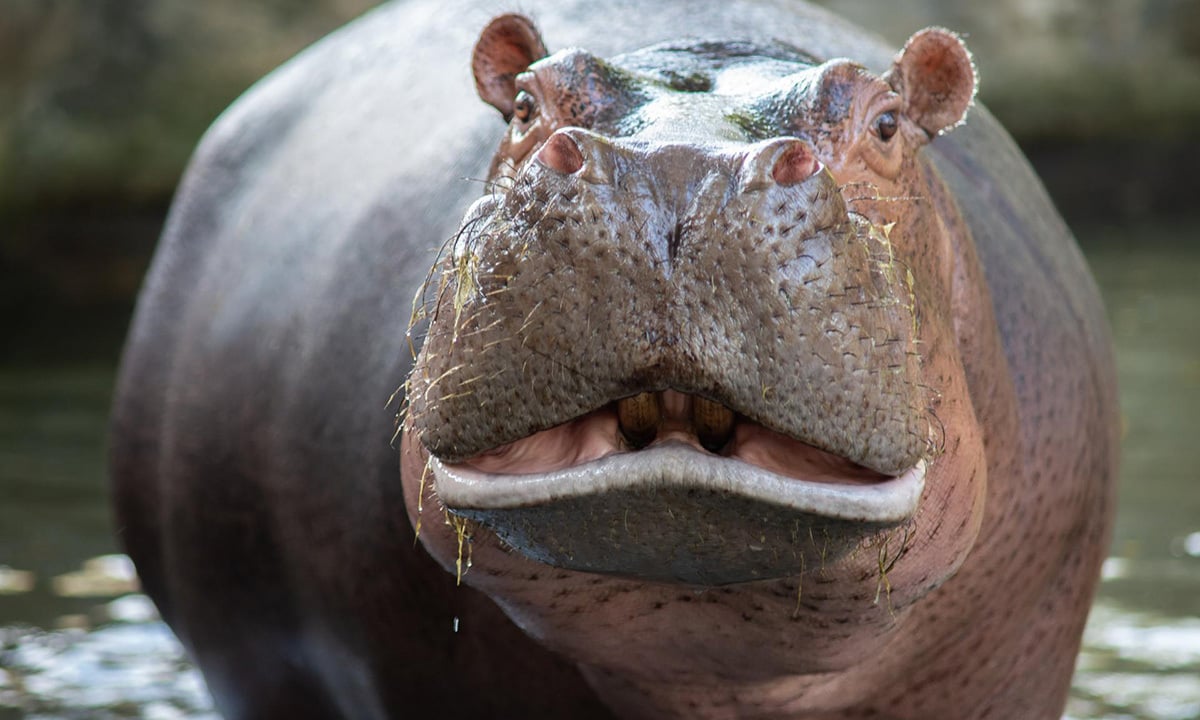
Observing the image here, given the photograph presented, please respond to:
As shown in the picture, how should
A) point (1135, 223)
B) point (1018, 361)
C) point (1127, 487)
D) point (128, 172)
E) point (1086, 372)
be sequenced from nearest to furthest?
point (1018, 361), point (1086, 372), point (1127, 487), point (128, 172), point (1135, 223)

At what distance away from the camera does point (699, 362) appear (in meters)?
2.16

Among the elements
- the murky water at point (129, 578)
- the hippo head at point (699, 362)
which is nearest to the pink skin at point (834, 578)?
the hippo head at point (699, 362)

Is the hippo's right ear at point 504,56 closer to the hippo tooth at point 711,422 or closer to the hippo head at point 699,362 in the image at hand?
the hippo head at point 699,362

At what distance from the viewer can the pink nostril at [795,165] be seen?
2229 millimetres

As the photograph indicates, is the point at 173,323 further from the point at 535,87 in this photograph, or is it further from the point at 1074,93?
the point at 1074,93

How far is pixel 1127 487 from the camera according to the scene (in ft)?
20.8

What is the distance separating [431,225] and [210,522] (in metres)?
1.01

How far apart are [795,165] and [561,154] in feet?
0.93

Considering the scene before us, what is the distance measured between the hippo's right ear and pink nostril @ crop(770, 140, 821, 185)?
0.86 metres

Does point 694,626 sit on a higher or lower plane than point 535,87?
lower

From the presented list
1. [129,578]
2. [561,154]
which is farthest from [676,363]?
[129,578]

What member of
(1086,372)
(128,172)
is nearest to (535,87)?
(1086,372)

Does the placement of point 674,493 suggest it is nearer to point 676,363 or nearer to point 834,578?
point 676,363

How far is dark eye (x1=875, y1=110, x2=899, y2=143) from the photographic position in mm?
2754
